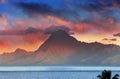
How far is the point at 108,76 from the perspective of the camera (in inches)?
3703

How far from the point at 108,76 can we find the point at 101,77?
2.09 metres

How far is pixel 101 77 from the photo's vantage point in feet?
314
